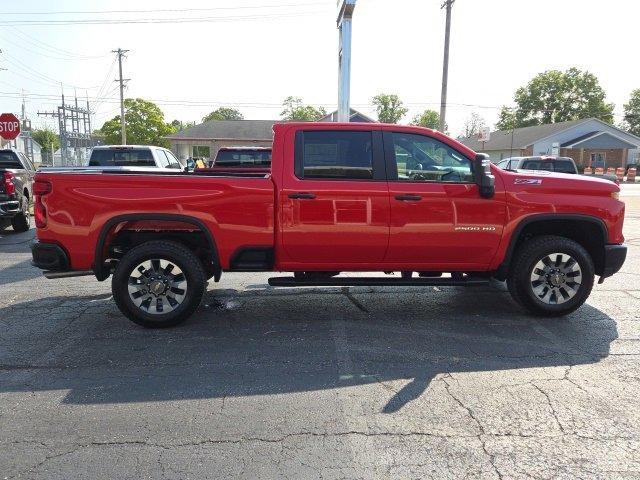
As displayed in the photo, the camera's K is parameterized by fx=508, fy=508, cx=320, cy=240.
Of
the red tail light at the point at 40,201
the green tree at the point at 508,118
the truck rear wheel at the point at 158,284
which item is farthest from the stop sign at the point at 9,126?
the green tree at the point at 508,118

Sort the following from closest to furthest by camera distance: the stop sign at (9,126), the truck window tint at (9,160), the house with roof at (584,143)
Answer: the truck window tint at (9,160), the stop sign at (9,126), the house with roof at (584,143)

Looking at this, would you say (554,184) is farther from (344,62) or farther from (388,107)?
(388,107)

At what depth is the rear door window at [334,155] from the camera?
513cm

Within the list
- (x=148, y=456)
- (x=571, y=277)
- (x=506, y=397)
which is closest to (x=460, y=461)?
(x=506, y=397)

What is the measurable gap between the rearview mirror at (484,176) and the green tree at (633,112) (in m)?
102

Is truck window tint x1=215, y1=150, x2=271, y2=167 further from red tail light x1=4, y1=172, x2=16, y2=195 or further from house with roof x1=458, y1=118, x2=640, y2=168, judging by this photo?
house with roof x1=458, y1=118, x2=640, y2=168

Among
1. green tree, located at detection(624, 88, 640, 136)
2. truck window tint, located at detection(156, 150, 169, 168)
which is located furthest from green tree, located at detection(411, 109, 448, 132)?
truck window tint, located at detection(156, 150, 169, 168)

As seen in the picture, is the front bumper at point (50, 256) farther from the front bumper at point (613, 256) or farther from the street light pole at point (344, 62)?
the street light pole at point (344, 62)

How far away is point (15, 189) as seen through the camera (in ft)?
36.6

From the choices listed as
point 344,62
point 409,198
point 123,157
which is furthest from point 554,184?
point 123,157

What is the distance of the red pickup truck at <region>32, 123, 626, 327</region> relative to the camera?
16.3 feet

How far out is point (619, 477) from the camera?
275 centimetres

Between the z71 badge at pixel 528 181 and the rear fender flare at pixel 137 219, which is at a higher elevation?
the z71 badge at pixel 528 181

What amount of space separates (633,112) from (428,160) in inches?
4157
